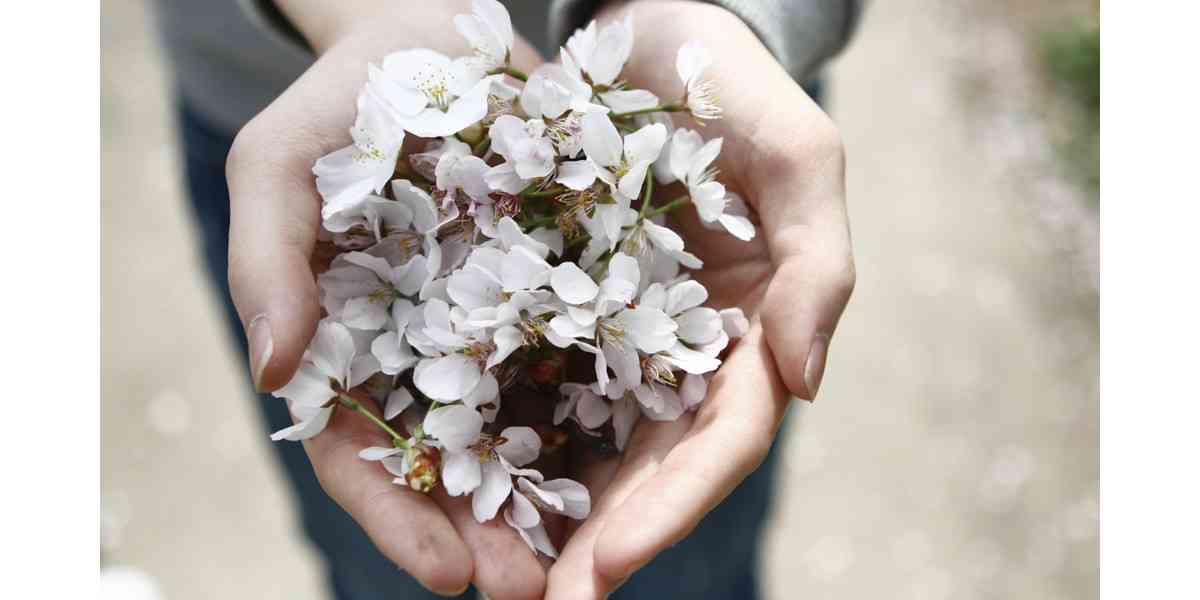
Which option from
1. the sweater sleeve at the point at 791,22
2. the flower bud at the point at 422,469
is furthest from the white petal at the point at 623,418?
the sweater sleeve at the point at 791,22

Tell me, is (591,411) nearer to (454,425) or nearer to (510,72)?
(454,425)

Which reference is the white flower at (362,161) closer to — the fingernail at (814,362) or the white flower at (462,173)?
→ the white flower at (462,173)

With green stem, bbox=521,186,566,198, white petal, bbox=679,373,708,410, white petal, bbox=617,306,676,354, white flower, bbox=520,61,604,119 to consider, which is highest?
white flower, bbox=520,61,604,119

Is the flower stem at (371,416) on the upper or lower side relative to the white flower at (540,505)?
upper

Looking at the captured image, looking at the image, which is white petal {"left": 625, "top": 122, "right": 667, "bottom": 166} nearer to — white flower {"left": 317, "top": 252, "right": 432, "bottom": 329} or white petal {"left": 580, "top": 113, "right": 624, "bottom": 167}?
white petal {"left": 580, "top": 113, "right": 624, "bottom": 167}

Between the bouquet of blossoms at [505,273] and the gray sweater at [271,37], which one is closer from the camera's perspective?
the bouquet of blossoms at [505,273]

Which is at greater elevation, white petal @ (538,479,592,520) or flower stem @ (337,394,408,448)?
flower stem @ (337,394,408,448)

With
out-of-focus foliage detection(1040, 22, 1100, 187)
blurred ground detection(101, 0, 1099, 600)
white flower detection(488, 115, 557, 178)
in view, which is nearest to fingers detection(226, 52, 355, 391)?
white flower detection(488, 115, 557, 178)
